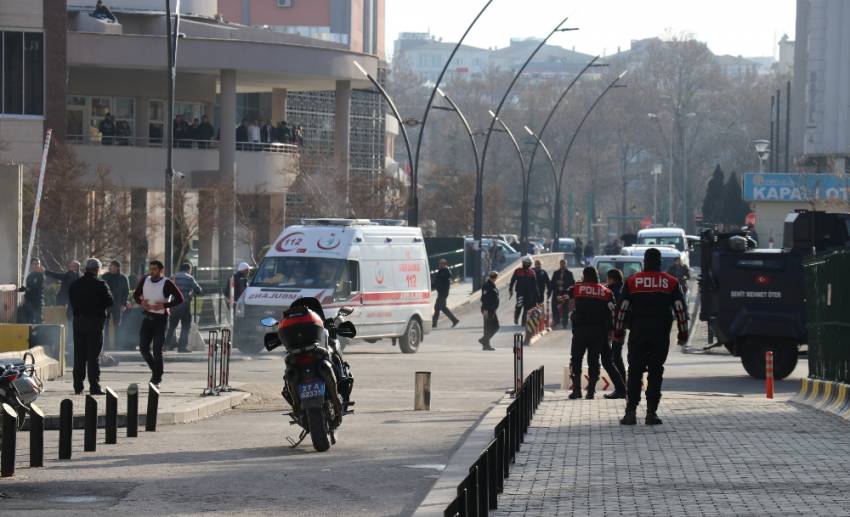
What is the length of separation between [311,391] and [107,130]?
4672 cm

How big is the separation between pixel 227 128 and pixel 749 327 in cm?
3740

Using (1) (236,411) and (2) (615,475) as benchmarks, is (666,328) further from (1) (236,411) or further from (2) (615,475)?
(1) (236,411)

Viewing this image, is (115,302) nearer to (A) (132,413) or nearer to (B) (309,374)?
(A) (132,413)

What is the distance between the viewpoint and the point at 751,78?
147 m

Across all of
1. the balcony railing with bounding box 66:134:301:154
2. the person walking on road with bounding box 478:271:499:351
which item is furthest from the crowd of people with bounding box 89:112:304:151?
the person walking on road with bounding box 478:271:499:351

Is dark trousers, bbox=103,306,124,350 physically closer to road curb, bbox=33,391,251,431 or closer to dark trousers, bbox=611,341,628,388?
road curb, bbox=33,391,251,431

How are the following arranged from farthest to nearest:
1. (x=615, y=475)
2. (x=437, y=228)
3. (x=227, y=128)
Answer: (x=437, y=228)
(x=227, y=128)
(x=615, y=475)

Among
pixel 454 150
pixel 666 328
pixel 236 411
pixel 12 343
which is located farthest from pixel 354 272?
pixel 454 150

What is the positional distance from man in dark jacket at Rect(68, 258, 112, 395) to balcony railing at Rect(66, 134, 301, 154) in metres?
38.8

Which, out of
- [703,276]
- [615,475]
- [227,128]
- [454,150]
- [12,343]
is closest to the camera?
[615,475]

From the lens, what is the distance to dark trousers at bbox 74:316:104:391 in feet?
65.9

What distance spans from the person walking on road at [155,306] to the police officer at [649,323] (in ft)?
22.8

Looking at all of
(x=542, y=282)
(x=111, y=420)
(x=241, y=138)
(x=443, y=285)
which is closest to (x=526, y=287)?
(x=542, y=282)

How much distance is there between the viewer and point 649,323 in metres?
16.2
